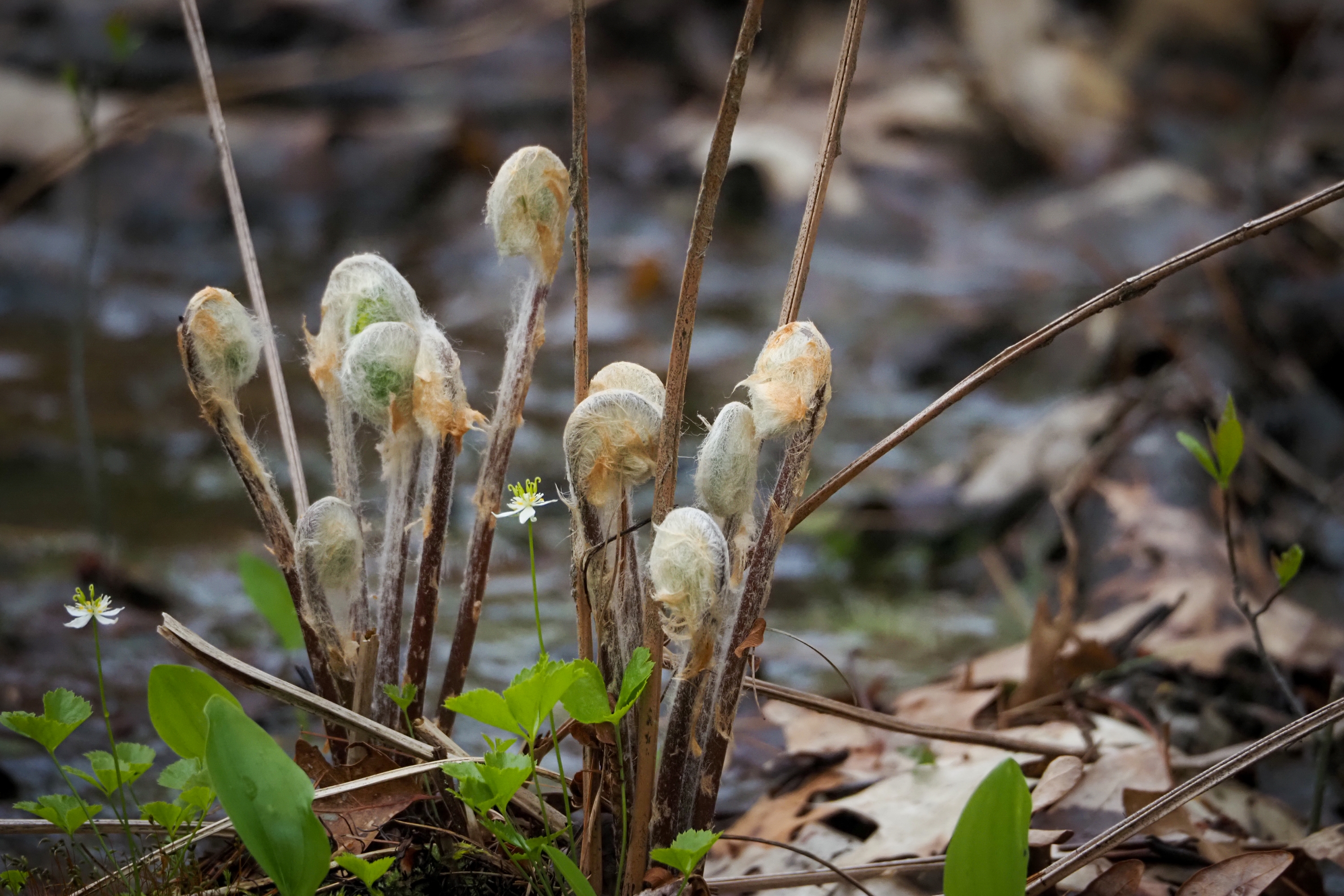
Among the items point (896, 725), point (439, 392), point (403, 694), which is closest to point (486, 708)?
point (403, 694)

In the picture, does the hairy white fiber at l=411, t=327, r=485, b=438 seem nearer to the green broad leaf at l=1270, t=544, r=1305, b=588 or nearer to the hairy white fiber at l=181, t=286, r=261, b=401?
the hairy white fiber at l=181, t=286, r=261, b=401

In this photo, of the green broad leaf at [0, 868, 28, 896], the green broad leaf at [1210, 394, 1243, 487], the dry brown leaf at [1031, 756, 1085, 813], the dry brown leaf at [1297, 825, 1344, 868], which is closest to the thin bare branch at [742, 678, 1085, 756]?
the dry brown leaf at [1031, 756, 1085, 813]

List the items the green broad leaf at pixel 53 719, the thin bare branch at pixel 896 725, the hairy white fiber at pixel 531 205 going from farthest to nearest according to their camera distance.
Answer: the thin bare branch at pixel 896 725
the hairy white fiber at pixel 531 205
the green broad leaf at pixel 53 719

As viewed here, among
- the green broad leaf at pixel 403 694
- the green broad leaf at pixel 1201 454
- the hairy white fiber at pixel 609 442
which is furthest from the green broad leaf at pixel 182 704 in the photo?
the green broad leaf at pixel 1201 454

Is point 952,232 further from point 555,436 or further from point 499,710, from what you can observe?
point 499,710

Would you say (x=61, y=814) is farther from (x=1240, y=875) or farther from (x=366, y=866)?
(x=1240, y=875)

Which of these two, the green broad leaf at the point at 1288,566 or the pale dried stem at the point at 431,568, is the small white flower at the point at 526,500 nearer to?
the pale dried stem at the point at 431,568

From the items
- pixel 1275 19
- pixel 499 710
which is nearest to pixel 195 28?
pixel 499 710
